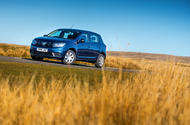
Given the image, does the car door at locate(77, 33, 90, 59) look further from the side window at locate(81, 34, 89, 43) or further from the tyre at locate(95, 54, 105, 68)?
the tyre at locate(95, 54, 105, 68)

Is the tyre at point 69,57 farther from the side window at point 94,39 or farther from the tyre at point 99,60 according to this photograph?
the tyre at point 99,60

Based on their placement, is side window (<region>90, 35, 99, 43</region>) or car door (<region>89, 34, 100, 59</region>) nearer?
car door (<region>89, 34, 100, 59</region>)

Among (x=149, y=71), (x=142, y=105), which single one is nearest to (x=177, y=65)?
(x=149, y=71)

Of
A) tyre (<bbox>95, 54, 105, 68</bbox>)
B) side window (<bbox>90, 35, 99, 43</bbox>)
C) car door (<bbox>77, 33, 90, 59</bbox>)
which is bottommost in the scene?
tyre (<bbox>95, 54, 105, 68</bbox>)

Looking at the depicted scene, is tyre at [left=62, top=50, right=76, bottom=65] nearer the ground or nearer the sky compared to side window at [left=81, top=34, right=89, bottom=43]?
nearer the ground

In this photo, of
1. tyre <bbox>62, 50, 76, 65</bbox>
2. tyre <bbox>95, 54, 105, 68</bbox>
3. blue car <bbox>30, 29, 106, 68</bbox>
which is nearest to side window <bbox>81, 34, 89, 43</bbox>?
blue car <bbox>30, 29, 106, 68</bbox>

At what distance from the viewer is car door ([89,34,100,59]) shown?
51.7 ft

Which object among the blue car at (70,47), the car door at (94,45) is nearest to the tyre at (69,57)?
the blue car at (70,47)

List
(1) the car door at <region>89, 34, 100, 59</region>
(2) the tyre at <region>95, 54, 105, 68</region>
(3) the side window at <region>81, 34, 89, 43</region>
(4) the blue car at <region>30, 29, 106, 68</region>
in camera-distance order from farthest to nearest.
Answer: (2) the tyre at <region>95, 54, 105, 68</region> < (1) the car door at <region>89, 34, 100, 59</region> < (3) the side window at <region>81, 34, 89, 43</region> < (4) the blue car at <region>30, 29, 106, 68</region>

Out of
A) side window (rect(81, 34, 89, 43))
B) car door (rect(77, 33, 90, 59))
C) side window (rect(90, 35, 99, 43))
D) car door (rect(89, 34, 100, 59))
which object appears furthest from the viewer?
side window (rect(90, 35, 99, 43))

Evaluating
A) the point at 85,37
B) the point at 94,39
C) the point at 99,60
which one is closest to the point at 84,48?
the point at 85,37

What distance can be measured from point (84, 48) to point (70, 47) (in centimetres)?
122

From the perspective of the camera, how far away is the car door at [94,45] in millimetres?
15761

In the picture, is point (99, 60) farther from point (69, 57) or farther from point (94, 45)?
point (69, 57)
